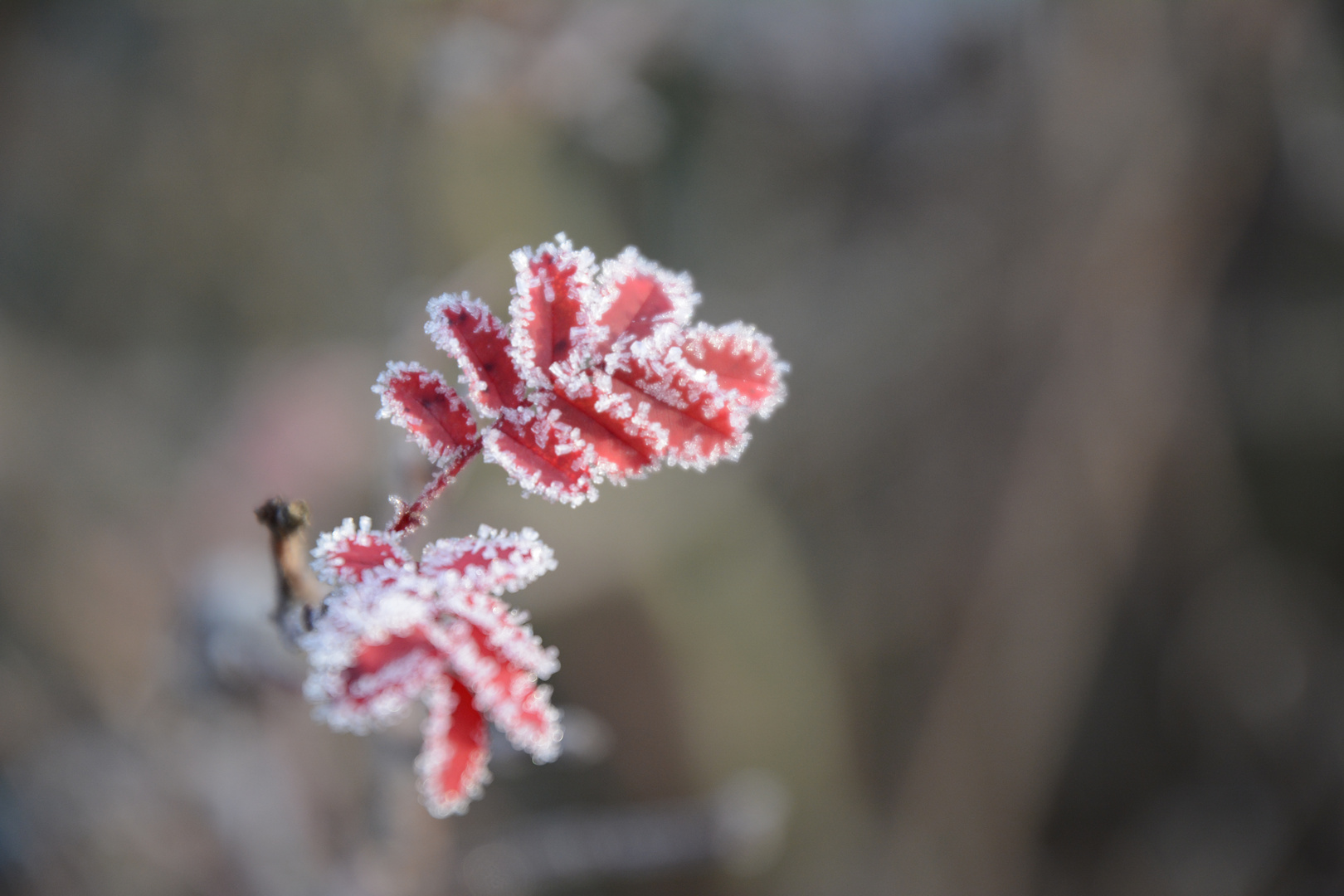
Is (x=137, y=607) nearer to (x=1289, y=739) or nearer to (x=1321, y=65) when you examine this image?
(x=1289, y=739)

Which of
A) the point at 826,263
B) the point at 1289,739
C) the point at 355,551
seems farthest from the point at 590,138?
the point at 1289,739

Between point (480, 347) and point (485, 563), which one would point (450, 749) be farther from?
point (480, 347)

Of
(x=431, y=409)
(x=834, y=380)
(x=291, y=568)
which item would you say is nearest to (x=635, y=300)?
(x=431, y=409)

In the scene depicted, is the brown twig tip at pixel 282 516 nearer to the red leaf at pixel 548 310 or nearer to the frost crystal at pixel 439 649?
the frost crystal at pixel 439 649

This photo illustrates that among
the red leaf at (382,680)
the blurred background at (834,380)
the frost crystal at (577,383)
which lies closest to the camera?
the red leaf at (382,680)

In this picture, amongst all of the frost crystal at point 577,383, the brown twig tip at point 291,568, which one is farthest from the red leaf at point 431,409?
the brown twig tip at point 291,568

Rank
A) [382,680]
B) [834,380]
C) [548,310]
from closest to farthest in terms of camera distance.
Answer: [382,680], [548,310], [834,380]
